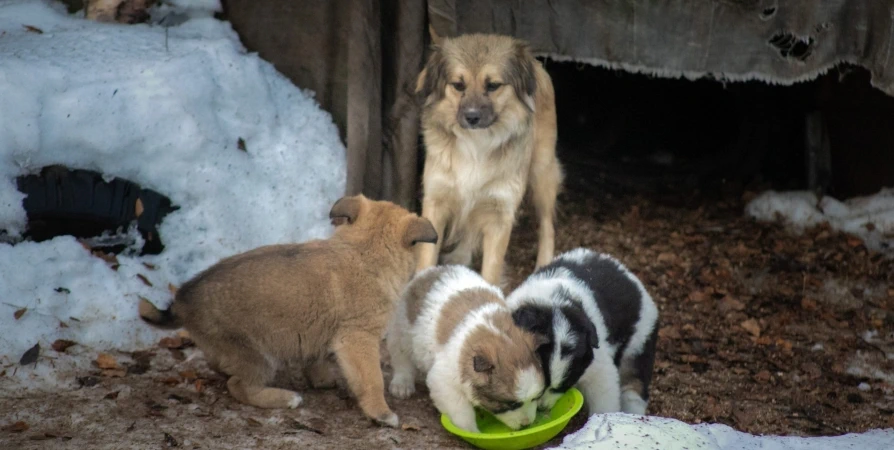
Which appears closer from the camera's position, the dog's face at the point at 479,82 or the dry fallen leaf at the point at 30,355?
the dry fallen leaf at the point at 30,355

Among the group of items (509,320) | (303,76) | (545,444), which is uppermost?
(303,76)

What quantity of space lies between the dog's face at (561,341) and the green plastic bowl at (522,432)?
0.17 m

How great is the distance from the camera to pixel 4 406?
458cm

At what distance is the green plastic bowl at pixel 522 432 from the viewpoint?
4.53 m

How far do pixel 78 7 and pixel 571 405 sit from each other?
5.16 m

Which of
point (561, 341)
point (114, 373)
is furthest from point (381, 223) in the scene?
point (114, 373)

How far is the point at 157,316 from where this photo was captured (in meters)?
4.76

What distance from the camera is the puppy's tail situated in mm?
Answer: 4730

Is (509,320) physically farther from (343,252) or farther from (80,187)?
(80,187)

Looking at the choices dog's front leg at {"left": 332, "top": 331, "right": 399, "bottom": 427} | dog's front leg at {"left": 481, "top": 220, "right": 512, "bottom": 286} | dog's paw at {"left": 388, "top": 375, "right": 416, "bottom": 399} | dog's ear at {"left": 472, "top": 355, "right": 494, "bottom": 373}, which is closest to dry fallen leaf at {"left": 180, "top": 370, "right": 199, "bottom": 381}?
dog's front leg at {"left": 332, "top": 331, "right": 399, "bottom": 427}

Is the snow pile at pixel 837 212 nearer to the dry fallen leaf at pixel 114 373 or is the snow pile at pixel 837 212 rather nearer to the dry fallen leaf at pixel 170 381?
the dry fallen leaf at pixel 170 381

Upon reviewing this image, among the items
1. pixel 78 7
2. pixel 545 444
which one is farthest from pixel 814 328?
pixel 78 7

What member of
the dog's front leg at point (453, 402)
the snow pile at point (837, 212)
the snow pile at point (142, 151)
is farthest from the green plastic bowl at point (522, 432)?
the snow pile at point (837, 212)

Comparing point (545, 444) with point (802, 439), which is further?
point (545, 444)
